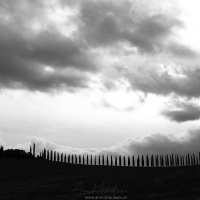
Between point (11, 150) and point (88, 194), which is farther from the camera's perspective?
point (11, 150)

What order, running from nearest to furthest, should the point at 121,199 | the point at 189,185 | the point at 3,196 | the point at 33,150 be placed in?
the point at 121,199
the point at 3,196
the point at 189,185
the point at 33,150

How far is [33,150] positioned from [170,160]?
53.6 meters

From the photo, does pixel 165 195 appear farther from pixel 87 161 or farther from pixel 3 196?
pixel 87 161

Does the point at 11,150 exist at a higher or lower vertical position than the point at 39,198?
higher

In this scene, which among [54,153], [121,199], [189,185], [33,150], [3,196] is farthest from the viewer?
[54,153]

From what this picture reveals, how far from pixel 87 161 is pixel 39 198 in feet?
331

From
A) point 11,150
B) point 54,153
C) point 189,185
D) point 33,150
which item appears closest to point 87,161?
point 54,153

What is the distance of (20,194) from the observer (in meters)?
23.4

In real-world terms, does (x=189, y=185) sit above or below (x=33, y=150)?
below

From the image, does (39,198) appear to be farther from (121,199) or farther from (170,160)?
(170,160)

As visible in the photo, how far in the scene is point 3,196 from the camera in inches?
886

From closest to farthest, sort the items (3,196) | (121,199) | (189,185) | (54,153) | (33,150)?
1. (121,199)
2. (3,196)
3. (189,185)
4. (33,150)
5. (54,153)

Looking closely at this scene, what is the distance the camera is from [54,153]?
120m

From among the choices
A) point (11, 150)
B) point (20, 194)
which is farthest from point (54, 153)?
point (20, 194)
